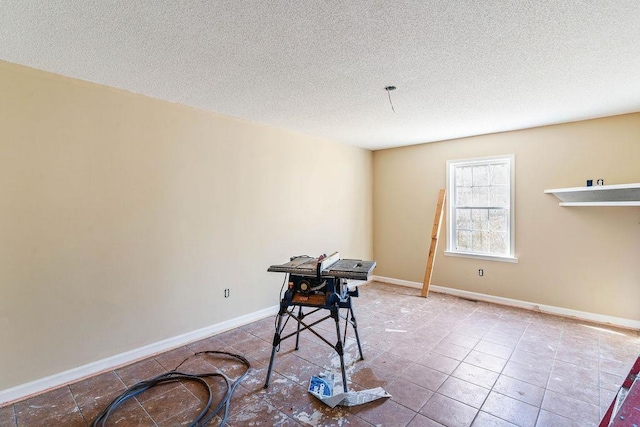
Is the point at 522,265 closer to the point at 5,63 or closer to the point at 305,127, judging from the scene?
the point at 305,127

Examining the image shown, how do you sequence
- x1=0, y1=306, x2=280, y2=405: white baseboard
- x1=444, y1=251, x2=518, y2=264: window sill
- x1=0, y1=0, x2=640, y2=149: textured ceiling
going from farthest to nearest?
x1=444, y1=251, x2=518, y2=264: window sill < x1=0, y1=306, x2=280, y2=405: white baseboard < x1=0, y1=0, x2=640, y2=149: textured ceiling

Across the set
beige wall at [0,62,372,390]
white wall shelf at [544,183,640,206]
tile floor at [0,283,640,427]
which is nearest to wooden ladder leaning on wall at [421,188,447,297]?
tile floor at [0,283,640,427]

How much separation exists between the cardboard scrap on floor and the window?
3.17 metres

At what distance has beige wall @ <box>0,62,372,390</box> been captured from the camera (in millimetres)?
2268

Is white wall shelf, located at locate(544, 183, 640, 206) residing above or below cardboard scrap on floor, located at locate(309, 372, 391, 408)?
above

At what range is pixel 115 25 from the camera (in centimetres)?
179

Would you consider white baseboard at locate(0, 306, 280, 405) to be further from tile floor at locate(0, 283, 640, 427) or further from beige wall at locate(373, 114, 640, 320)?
beige wall at locate(373, 114, 640, 320)

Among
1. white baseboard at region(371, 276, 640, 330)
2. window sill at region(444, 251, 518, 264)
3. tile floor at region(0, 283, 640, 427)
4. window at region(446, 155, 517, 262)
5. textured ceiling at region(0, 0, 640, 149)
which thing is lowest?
tile floor at region(0, 283, 640, 427)

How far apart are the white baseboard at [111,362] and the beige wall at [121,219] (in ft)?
0.18

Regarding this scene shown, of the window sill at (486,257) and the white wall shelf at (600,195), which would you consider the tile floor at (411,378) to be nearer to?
the window sill at (486,257)

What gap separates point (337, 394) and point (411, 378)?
0.68m

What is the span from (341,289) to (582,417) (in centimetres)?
179

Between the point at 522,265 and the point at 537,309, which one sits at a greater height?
the point at 522,265

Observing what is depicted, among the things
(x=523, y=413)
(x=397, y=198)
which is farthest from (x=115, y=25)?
(x=397, y=198)
